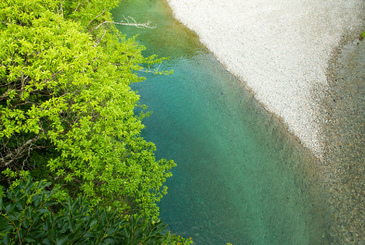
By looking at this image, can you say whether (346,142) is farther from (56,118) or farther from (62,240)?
(62,240)

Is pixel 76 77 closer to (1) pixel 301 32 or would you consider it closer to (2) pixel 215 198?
(2) pixel 215 198

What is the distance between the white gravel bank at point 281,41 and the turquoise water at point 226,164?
59.5 inches

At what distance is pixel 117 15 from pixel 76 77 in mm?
18977

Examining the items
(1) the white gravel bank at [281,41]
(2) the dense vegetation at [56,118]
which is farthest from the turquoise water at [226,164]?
(2) the dense vegetation at [56,118]

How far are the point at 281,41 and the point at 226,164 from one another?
14.9 m

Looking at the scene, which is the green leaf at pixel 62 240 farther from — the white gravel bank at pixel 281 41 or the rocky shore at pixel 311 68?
the white gravel bank at pixel 281 41

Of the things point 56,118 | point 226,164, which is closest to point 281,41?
point 226,164

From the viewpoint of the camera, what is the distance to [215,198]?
11203 mm

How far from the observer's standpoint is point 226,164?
12.7 meters

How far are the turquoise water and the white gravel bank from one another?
1.51 meters

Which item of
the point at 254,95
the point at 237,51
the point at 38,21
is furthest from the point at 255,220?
the point at 237,51

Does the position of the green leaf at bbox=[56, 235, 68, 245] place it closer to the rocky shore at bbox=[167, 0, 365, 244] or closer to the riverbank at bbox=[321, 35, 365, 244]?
the rocky shore at bbox=[167, 0, 365, 244]

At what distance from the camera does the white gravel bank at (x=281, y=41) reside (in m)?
16.2

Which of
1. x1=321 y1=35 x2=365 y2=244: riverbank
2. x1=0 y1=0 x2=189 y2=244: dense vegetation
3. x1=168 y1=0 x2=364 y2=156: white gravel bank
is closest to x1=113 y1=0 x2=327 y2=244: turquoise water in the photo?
x1=321 y1=35 x2=365 y2=244: riverbank
